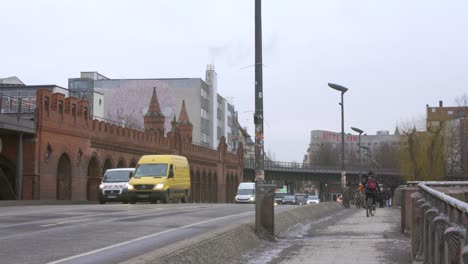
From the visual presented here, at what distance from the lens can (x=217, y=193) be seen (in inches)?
2945

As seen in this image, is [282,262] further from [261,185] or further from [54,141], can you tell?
[54,141]

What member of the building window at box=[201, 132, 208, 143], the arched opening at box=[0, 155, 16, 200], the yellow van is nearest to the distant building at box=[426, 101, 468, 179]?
the yellow van

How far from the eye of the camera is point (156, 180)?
30.4 meters

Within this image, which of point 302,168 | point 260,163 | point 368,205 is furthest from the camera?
point 302,168

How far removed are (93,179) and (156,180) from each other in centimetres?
1409

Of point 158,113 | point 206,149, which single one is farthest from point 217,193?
point 158,113

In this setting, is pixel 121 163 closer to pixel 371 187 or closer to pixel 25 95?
pixel 25 95

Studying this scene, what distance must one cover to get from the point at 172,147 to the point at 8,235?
4666cm

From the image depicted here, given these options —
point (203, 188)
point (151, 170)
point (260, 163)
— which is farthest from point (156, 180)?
point (203, 188)

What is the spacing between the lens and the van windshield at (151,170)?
31.0 meters

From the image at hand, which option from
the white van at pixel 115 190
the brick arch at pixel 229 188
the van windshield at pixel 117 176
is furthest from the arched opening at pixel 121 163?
the brick arch at pixel 229 188

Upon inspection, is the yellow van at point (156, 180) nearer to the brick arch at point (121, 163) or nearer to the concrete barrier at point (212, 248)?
the brick arch at point (121, 163)

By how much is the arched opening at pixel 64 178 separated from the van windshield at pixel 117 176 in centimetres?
601

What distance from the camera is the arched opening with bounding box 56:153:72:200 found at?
38.9 meters
